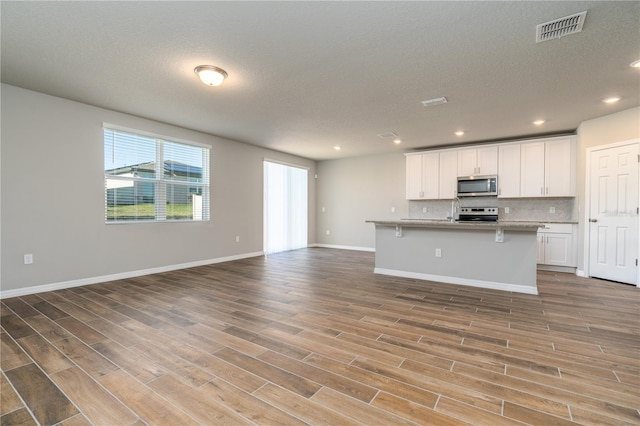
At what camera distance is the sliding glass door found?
723 cm

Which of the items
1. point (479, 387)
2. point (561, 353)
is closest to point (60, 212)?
point (479, 387)

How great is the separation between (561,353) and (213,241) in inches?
216

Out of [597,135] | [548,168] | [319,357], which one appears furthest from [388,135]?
[319,357]

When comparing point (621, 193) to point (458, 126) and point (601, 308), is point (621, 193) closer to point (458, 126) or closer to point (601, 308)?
point (601, 308)

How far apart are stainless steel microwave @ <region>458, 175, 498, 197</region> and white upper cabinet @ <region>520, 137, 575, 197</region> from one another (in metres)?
0.49

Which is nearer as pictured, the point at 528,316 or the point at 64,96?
the point at 528,316

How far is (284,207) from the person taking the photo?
780 cm

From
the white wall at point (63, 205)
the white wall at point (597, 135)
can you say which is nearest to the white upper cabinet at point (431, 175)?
the white wall at point (597, 135)

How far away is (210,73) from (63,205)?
9.39 feet

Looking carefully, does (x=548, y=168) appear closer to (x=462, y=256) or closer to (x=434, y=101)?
(x=462, y=256)

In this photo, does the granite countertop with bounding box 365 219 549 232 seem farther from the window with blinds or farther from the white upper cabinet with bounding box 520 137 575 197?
the window with blinds

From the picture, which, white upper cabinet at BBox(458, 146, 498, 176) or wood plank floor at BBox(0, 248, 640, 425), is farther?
white upper cabinet at BBox(458, 146, 498, 176)

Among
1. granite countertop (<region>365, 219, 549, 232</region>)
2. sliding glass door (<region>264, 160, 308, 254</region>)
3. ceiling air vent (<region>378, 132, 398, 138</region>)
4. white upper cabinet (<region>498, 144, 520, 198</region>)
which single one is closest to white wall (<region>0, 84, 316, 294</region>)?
sliding glass door (<region>264, 160, 308, 254</region>)

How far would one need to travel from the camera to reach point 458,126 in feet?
17.0
